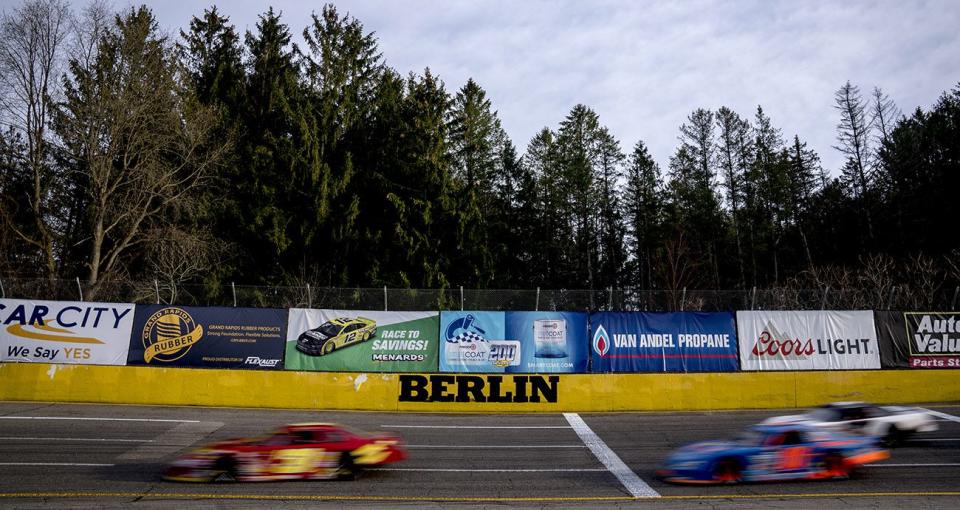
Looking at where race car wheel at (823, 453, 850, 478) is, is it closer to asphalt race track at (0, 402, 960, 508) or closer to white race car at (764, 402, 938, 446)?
asphalt race track at (0, 402, 960, 508)

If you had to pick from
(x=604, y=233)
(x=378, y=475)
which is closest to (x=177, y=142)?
(x=378, y=475)

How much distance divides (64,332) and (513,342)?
44.6 feet

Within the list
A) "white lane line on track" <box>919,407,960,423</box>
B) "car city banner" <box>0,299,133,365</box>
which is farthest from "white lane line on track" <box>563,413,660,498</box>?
"car city banner" <box>0,299,133,365</box>

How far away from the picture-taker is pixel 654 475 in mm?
10938

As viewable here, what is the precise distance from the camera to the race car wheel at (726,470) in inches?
399

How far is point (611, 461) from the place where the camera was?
12.1m

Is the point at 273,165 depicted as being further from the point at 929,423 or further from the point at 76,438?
the point at 929,423

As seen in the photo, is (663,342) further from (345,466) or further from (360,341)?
(345,466)

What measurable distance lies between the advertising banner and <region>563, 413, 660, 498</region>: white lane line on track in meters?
5.08

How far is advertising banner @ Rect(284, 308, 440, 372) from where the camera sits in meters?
18.9

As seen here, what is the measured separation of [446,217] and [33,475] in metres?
26.9

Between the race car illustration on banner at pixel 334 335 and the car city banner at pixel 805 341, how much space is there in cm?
1169

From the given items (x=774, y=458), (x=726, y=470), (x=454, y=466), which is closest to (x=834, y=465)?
(x=774, y=458)

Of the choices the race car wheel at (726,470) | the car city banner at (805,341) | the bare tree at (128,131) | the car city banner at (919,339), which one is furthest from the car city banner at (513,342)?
the bare tree at (128,131)
